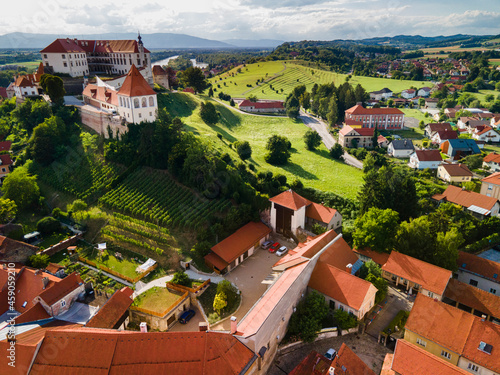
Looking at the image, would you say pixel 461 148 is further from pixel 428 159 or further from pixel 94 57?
pixel 94 57

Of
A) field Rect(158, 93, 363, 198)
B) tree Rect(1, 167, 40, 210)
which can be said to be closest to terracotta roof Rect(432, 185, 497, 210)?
field Rect(158, 93, 363, 198)

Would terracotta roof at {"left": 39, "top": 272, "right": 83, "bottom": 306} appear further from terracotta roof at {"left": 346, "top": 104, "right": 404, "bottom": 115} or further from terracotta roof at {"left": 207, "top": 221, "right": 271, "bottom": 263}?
terracotta roof at {"left": 346, "top": 104, "right": 404, "bottom": 115}

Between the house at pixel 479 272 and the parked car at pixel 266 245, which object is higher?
the house at pixel 479 272

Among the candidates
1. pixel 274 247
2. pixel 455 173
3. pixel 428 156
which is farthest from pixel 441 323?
pixel 428 156

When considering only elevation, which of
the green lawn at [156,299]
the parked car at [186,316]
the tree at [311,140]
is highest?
the tree at [311,140]

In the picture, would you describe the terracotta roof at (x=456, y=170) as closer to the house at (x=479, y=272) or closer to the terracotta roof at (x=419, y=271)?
the house at (x=479, y=272)

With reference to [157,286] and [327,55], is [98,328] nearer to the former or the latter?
[157,286]

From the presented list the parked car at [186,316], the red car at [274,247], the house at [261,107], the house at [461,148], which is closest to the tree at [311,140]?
the house at [261,107]
